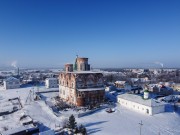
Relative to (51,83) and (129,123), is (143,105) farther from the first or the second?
(51,83)

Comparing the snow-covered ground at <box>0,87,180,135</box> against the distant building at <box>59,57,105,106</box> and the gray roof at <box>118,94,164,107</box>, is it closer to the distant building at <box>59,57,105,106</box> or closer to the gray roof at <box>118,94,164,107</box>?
the gray roof at <box>118,94,164,107</box>

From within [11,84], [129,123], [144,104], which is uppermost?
[11,84]

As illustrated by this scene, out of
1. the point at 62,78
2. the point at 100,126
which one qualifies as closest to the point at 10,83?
the point at 62,78

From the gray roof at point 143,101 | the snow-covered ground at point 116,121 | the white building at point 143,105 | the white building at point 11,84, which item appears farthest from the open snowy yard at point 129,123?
the white building at point 11,84

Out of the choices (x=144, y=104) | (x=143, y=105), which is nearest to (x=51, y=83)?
(x=143, y=105)

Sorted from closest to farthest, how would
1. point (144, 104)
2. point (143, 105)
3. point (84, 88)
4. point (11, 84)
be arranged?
point (144, 104)
point (143, 105)
point (84, 88)
point (11, 84)

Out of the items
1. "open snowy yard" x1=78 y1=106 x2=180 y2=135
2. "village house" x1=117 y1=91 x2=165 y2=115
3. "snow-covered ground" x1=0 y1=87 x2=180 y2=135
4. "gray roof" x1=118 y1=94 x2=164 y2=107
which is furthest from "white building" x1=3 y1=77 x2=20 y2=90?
"open snowy yard" x1=78 y1=106 x2=180 y2=135
